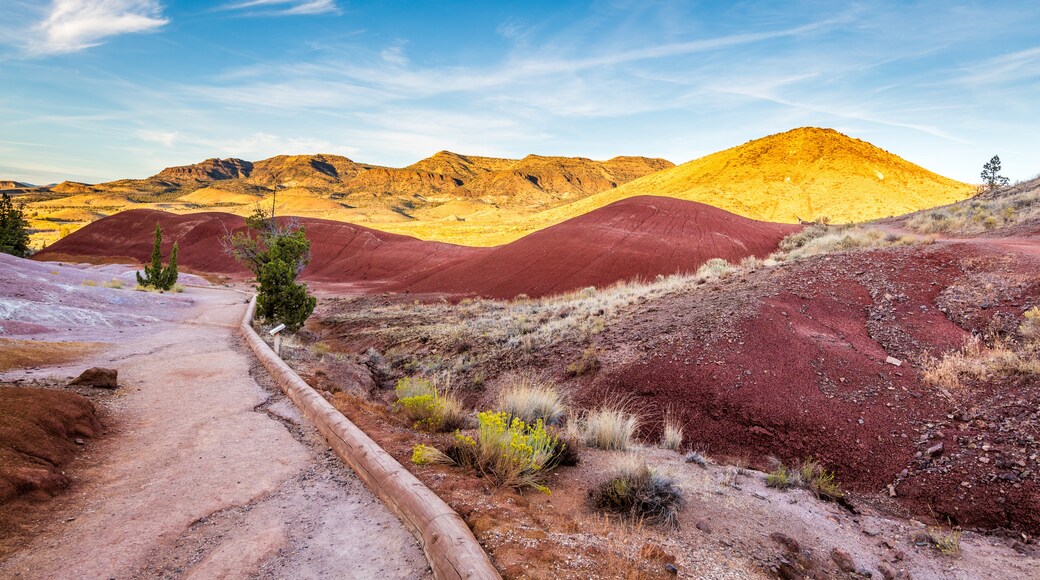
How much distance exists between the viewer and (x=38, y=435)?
442 cm

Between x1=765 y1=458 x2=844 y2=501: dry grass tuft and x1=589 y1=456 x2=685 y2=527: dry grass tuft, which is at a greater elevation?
x1=589 y1=456 x2=685 y2=527: dry grass tuft

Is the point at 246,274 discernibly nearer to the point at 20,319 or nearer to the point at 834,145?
the point at 20,319

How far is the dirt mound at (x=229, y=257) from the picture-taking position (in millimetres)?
41688

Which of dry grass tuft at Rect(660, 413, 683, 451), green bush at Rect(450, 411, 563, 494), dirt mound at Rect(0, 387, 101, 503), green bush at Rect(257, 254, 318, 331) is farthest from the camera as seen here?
green bush at Rect(257, 254, 318, 331)

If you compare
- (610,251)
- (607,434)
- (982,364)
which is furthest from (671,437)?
(610,251)

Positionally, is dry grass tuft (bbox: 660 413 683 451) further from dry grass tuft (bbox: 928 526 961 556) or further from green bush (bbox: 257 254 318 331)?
green bush (bbox: 257 254 318 331)

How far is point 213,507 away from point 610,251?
95.1ft

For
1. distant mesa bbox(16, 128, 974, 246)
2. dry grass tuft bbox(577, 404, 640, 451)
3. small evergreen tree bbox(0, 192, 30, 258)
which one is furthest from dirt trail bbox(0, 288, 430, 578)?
small evergreen tree bbox(0, 192, 30, 258)

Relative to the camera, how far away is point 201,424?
19.2ft

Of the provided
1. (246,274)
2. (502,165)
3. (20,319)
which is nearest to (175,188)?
(502,165)

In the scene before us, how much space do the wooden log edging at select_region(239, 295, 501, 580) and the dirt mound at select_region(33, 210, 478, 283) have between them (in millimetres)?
33038

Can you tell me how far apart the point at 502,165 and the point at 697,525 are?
202 metres

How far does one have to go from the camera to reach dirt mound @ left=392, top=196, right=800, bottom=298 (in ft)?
94.9

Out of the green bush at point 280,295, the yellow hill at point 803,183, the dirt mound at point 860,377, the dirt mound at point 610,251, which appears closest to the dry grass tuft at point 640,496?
the dirt mound at point 860,377
